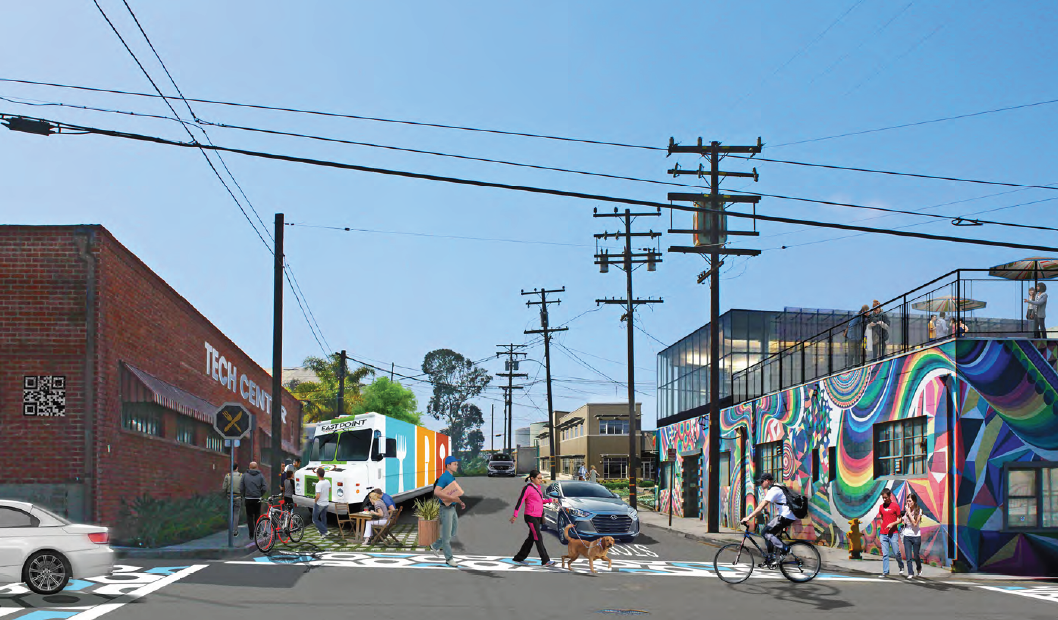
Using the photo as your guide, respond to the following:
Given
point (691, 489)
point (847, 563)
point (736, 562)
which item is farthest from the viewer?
point (691, 489)

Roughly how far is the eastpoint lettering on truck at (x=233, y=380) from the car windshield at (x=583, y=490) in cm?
855

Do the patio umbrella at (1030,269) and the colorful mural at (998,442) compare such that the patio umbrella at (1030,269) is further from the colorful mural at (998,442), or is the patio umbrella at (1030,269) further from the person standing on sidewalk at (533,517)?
the person standing on sidewalk at (533,517)

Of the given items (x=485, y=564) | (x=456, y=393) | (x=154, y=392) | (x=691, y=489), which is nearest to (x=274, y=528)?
(x=485, y=564)

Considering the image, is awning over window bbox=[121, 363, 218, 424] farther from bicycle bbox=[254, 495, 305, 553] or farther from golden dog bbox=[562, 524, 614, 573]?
golden dog bbox=[562, 524, 614, 573]

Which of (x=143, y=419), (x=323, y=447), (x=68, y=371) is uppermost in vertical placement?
(x=68, y=371)

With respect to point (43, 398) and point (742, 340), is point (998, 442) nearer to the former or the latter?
point (43, 398)

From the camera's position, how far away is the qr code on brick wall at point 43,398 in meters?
19.6

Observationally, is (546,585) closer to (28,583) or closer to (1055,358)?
(28,583)

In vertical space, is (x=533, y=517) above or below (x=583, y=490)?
above

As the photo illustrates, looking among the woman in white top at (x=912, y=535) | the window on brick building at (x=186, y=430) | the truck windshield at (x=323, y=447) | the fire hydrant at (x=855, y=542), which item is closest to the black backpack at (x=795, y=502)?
the woman in white top at (x=912, y=535)

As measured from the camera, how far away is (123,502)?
68.8 ft

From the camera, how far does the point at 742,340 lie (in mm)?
42281

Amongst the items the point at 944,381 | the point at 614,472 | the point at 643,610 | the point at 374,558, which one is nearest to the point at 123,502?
the point at 374,558

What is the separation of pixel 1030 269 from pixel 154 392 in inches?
756
